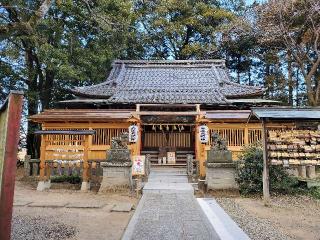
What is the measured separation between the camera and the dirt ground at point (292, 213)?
639 cm

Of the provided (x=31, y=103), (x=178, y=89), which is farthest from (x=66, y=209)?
(x=31, y=103)

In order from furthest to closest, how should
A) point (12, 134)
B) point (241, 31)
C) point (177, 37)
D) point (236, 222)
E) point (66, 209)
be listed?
point (177, 37) < point (241, 31) < point (66, 209) < point (236, 222) < point (12, 134)

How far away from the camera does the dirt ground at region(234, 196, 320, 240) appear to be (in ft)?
21.0

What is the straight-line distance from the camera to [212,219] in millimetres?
7242

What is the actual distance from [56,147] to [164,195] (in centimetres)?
A: 521

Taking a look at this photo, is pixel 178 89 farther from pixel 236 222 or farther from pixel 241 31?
pixel 236 222

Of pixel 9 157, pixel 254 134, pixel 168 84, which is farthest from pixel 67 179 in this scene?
pixel 9 157

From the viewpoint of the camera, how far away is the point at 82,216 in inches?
293

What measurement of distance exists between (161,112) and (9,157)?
13943 millimetres

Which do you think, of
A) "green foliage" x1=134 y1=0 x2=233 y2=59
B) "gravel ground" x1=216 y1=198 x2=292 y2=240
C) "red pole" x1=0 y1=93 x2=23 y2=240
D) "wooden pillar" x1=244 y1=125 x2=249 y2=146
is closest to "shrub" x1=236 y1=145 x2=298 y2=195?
"gravel ground" x1=216 y1=198 x2=292 y2=240

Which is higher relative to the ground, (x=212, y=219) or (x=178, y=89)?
(x=178, y=89)

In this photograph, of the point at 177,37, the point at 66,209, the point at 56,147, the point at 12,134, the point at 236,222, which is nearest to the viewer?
the point at 12,134

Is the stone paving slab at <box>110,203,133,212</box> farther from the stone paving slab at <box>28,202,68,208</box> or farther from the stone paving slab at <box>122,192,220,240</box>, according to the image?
the stone paving slab at <box>28,202,68,208</box>

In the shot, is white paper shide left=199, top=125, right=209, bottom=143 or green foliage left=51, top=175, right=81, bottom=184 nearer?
green foliage left=51, top=175, right=81, bottom=184
